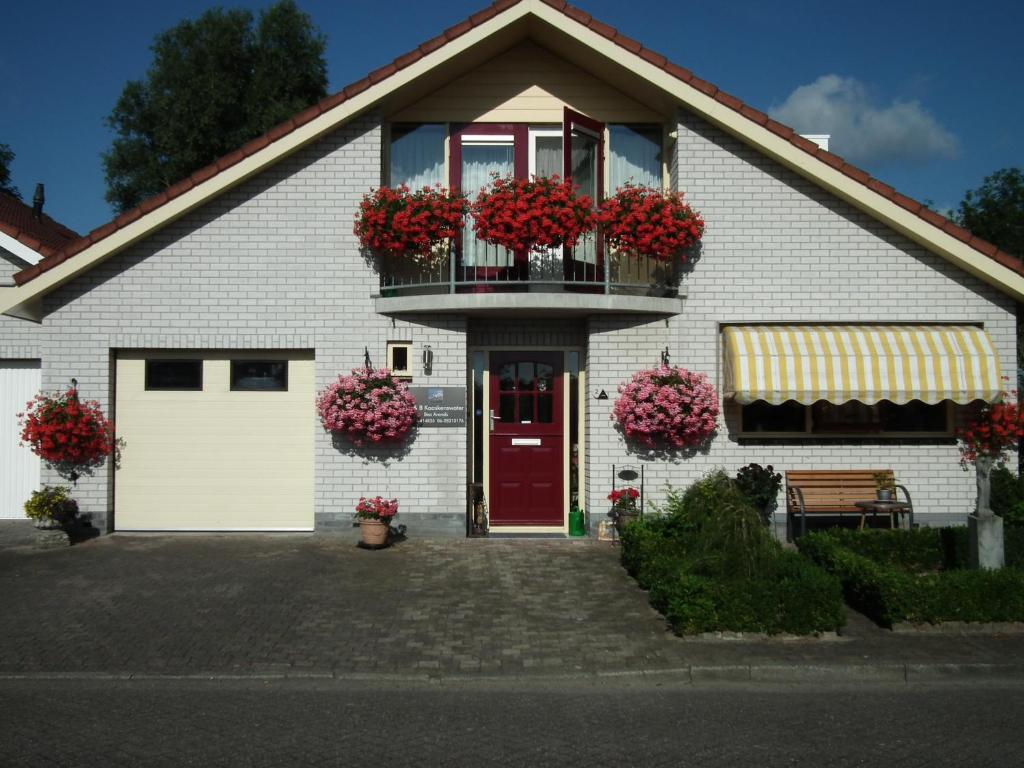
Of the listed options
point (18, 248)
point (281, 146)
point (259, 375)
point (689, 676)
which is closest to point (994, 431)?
point (689, 676)

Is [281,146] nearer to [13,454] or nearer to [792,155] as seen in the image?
[13,454]

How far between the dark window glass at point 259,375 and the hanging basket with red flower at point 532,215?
3.36 metres

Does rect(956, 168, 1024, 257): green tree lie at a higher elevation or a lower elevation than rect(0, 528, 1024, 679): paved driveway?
higher

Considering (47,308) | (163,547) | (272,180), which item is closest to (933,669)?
(163,547)

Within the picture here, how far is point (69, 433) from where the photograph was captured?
1159 centimetres

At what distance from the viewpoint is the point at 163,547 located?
11484 mm

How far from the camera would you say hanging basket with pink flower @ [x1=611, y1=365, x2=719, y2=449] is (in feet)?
38.1

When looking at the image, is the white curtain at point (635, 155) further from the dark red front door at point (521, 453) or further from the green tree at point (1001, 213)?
the green tree at point (1001, 213)

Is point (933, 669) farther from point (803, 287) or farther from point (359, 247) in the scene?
point (359, 247)

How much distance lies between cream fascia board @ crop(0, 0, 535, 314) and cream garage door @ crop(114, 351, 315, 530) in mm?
1415

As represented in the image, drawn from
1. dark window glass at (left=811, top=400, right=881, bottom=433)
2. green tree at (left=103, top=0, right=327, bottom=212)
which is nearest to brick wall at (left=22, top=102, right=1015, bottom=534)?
dark window glass at (left=811, top=400, right=881, bottom=433)

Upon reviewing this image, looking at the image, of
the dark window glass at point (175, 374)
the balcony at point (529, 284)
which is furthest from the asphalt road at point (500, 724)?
the dark window glass at point (175, 374)

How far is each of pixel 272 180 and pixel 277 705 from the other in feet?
25.7

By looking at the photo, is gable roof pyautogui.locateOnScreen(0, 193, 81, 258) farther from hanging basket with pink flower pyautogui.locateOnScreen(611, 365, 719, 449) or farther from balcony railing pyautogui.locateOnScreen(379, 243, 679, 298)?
hanging basket with pink flower pyautogui.locateOnScreen(611, 365, 719, 449)
